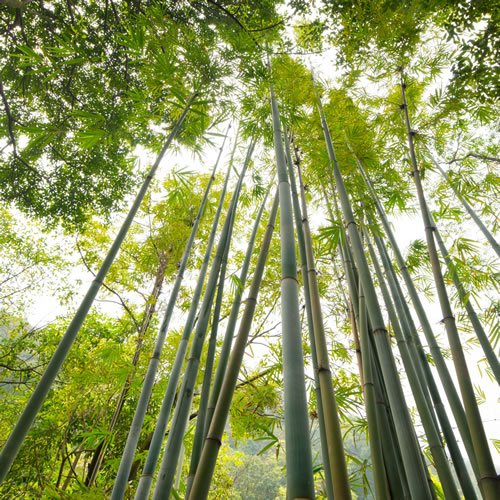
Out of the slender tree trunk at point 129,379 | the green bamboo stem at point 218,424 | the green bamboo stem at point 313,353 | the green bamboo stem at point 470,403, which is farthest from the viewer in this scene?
the slender tree trunk at point 129,379

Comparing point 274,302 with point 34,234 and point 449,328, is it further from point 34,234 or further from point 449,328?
point 34,234

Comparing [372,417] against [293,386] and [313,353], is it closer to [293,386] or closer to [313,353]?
[313,353]

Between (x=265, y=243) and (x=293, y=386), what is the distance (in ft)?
2.46

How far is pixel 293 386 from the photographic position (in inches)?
24.8

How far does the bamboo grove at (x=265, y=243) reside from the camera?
995mm

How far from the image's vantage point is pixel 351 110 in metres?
2.77

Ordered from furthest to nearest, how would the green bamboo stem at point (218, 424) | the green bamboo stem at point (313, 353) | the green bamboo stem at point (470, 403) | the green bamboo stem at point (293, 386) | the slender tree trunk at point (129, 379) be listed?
the slender tree trunk at point (129, 379) → the green bamboo stem at point (313, 353) → the green bamboo stem at point (470, 403) → the green bamboo stem at point (218, 424) → the green bamboo stem at point (293, 386)

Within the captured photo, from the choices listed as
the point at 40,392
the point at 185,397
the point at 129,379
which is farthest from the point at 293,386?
the point at 129,379

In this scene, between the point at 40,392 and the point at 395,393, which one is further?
the point at 40,392

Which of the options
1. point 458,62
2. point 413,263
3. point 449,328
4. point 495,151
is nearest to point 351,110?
point 458,62

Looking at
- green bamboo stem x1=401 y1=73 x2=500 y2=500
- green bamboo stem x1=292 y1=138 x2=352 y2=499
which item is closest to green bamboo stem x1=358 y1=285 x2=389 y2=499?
green bamboo stem x1=292 y1=138 x2=352 y2=499

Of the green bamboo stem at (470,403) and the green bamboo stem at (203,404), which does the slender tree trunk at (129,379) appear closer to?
the green bamboo stem at (203,404)

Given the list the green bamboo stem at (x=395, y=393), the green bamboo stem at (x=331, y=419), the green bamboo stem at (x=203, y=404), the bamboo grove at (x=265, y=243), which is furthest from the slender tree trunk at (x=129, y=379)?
the green bamboo stem at (x=395, y=393)

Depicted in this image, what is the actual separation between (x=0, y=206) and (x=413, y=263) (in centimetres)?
460
